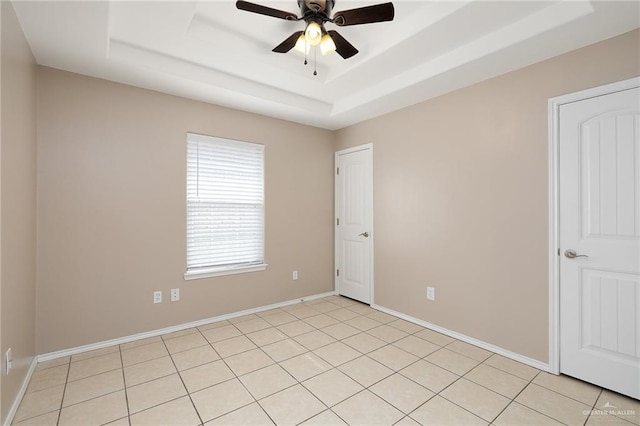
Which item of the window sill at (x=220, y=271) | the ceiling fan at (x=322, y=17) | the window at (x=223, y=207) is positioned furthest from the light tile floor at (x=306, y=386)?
the ceiling fan at (x=322, y=17)

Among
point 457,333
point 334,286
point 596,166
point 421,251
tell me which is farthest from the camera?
point 334,286

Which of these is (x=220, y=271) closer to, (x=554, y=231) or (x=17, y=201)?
(x=17, y=201)

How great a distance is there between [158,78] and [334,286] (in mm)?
3412

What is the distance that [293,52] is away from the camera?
3020 mm

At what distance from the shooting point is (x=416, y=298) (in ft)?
11.3

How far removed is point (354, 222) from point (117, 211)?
9.13 feet

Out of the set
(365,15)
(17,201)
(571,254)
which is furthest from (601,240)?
(17,201)

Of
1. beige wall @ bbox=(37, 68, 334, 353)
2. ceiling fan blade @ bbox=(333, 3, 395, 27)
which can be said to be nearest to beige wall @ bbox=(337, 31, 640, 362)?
ceiling fan blade @ bbox=(333, 3, 395, 27)

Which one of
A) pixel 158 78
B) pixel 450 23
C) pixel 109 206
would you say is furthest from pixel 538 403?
pixel 158 78

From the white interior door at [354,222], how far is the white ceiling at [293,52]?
895 millimetres

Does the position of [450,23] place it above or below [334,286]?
above

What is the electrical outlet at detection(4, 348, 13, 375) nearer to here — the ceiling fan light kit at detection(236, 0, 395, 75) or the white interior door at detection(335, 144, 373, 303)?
the ceiling fan light kit at detection(236, 0, 395, 75)

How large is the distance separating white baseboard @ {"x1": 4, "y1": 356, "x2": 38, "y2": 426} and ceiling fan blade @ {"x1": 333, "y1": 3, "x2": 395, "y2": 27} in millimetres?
3150

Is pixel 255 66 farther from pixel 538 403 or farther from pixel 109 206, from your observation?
pixel 538 403
